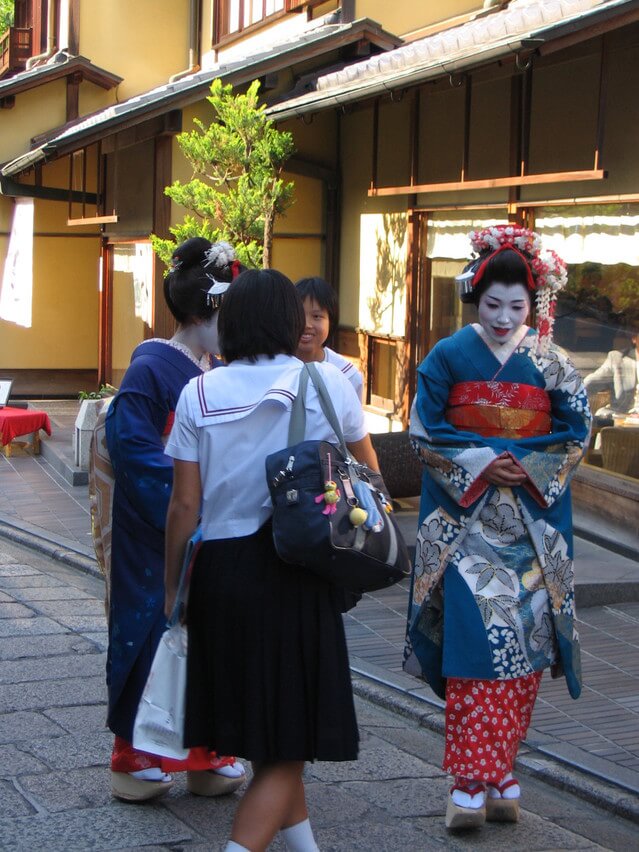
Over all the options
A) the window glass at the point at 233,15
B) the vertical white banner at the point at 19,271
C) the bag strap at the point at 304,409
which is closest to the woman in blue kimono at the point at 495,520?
the bag strap at the point at 304,409

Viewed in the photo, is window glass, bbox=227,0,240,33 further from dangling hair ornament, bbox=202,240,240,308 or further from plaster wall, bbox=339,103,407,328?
dangling hair ornament, bbox=202,240,240,308

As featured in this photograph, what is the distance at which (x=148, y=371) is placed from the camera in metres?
4.00

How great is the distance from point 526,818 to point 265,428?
1.86m

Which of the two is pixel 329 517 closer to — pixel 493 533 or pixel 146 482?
pixel 146 482

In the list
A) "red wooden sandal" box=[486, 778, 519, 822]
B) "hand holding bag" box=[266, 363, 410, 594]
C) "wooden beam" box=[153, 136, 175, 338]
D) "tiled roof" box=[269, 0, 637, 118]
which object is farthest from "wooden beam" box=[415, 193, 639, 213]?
"hand holding bag" box=[266, 363, 410, 594]

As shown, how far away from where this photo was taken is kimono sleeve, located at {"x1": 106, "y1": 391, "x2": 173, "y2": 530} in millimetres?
3922

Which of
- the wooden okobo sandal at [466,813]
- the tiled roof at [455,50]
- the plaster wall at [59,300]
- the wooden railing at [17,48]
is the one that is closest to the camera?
the wooden okobo sandal at [466,813]

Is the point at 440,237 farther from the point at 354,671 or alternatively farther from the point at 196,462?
the point at 196,462

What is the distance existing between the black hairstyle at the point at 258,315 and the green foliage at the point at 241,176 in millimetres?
7385

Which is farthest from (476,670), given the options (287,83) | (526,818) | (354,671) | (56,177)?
(56,177)

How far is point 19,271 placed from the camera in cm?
1759

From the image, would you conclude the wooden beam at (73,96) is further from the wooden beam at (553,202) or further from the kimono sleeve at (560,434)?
the kimono sleeve at (560,434)

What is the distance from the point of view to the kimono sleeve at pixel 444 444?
4.18 metres

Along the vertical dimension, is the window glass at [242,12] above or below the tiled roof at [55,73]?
above
